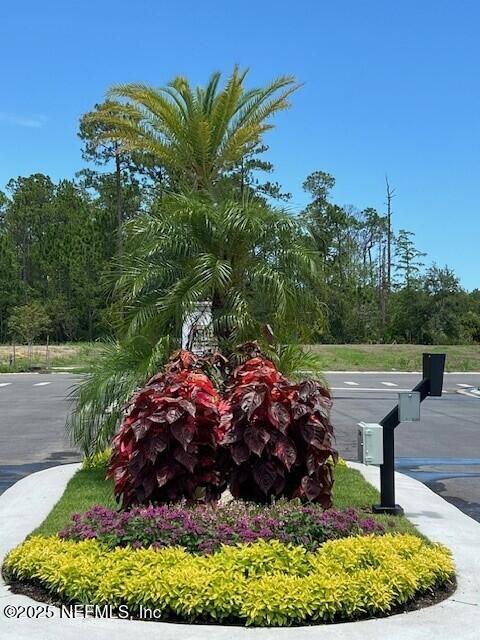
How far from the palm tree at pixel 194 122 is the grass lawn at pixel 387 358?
25178mm

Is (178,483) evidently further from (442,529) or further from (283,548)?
(442,529)

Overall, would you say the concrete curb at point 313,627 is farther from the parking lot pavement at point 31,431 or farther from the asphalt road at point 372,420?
the parking lot pavement at point 31,431

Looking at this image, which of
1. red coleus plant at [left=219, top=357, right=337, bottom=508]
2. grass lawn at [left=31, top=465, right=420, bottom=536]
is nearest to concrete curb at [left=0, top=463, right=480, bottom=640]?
grass lawn at [left=31, top=465, right=420, bottom=536]

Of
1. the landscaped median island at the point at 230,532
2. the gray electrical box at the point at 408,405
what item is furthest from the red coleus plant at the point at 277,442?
the gray electrical box at the point at 408,405

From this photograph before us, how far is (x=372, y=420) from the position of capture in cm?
1686

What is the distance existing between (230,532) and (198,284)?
3982 millimetres

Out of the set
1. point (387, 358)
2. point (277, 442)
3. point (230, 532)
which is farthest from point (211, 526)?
point (387, 358)

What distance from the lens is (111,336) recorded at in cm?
1097

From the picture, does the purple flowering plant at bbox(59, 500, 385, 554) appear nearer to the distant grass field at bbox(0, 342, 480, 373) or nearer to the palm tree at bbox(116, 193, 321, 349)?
the palm tree at bbox(116, 193, 321, 349)

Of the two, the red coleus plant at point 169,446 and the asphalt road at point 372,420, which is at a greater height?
the red coleus plant at point 169,446

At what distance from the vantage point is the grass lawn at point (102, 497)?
6.94m

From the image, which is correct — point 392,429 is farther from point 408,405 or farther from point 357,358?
point 357,358

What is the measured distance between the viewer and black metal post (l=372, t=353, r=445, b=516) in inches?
288

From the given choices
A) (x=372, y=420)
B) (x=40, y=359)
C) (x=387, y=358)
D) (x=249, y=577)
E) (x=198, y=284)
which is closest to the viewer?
(x=249, y=577)
